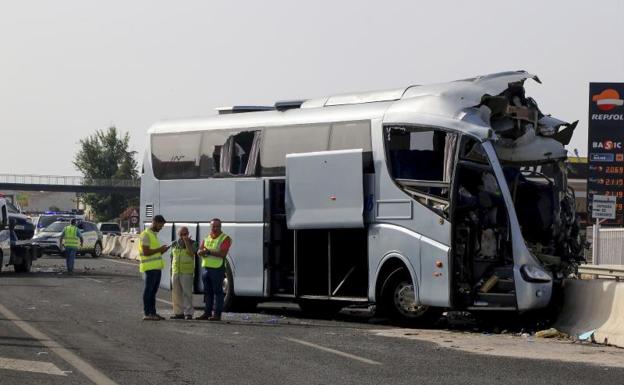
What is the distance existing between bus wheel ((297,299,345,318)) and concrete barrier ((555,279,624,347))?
4.82 m

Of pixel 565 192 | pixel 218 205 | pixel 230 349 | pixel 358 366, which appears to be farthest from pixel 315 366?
pixel 218 205

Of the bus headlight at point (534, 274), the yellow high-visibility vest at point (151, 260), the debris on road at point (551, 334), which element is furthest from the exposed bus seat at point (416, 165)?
the yellow high-visibility vest at point (151, 260)

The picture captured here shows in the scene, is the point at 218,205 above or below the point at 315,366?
above

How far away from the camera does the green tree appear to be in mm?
129625

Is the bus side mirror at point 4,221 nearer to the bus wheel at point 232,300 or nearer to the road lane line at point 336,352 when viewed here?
the bus wheel at point 232,300

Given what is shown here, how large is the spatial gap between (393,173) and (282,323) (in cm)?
308

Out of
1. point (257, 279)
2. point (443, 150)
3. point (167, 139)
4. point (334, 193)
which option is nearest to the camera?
point (443, 150)

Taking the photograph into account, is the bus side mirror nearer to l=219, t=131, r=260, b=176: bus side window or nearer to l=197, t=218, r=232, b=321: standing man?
l=219, t=131, r=260, b=176: bus side window

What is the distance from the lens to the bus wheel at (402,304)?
18953 millimetres

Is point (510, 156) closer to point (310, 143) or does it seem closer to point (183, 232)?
point (310, 143)

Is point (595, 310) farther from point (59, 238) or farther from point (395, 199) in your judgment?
point (59, 238)

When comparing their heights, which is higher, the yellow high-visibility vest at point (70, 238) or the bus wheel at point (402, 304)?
the yellow high-visibility vest at point (70, 238)

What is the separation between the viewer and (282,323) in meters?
19.8

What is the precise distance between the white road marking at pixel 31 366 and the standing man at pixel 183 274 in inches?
285
